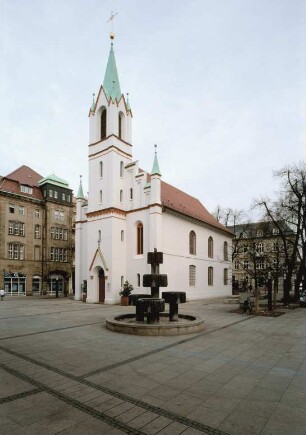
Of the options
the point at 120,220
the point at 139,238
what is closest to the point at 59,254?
the point at 120,220

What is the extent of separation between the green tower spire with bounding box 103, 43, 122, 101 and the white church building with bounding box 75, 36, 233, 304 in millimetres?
105

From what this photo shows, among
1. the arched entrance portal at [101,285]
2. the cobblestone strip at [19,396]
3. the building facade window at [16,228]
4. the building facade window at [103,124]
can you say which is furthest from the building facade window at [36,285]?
the cobblestone strip at [19,396]

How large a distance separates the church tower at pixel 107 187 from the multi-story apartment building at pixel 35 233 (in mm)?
11163

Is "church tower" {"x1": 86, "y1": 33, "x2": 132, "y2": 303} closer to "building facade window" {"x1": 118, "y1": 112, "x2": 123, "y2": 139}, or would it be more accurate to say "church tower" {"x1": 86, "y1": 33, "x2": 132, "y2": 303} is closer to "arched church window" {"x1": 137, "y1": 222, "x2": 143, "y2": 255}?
"building facade window" {"x1": 118, "y1": 112, "x2": 123, "y2": 139}

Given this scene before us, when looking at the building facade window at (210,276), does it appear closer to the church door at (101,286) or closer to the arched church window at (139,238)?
the arched church window at (139,238)

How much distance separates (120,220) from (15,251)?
19.7 metres

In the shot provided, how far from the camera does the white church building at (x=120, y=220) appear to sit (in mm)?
28344

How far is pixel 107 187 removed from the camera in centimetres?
2984

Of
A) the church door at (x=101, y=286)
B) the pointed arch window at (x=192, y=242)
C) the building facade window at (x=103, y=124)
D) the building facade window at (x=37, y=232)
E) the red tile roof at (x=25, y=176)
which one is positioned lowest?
A: the church door at (x=101, y=286)

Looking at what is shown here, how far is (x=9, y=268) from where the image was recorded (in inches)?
1575

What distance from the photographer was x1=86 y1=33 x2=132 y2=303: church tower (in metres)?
28.6

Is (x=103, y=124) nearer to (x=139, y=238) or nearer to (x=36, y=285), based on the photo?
(x=139, y=238)

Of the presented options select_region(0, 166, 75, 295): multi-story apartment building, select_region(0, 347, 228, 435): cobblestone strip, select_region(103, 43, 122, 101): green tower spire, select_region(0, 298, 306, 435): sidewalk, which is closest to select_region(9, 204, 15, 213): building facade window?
select_region(0, 166, 75, 295): multi-story apartment building

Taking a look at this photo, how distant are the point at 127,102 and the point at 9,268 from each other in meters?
25.8
